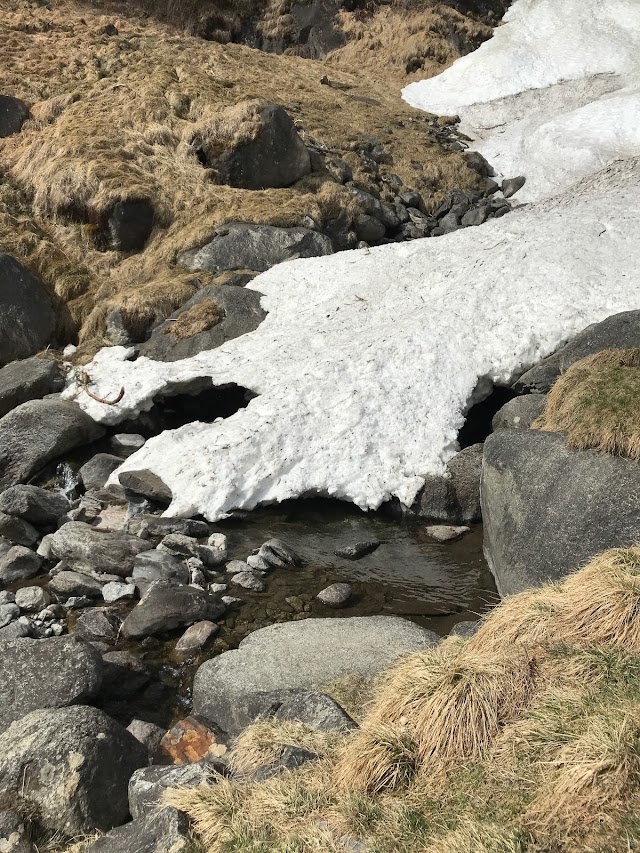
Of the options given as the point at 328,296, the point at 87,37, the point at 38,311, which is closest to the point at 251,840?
the point at 328,296

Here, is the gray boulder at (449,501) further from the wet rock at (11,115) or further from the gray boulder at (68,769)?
the wet rock at (11,115)

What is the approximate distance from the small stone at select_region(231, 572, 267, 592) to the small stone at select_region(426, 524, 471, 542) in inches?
123

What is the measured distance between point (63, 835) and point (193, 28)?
138ft

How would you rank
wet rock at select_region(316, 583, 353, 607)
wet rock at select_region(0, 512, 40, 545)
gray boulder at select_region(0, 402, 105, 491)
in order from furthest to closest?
gray boulder at select_region(0, 402, 105, 491) → wet rock at select_region(0, 512, 40, 545) → wet rock at select_region(316, 583, 353, 607)

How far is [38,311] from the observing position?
769 inches

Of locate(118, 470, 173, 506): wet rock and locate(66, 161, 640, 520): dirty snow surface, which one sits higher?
locate(66, 161, 640, 520): dirty snow surface

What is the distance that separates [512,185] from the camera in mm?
26859

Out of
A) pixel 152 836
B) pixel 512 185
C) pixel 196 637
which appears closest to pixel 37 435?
pixel 196 637

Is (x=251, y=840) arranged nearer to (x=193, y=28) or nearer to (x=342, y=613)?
(x=342, y=613)

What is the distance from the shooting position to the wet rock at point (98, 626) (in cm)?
906

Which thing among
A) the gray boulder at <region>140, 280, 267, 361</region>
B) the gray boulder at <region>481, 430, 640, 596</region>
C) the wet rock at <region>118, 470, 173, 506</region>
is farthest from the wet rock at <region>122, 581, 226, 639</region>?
the gray boulder at <region>140, 280, 267, 361</region>

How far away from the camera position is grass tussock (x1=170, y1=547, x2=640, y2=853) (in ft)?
14.4

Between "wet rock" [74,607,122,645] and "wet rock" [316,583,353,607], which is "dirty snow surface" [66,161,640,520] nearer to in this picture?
"wet rock" [316,583,353,607]

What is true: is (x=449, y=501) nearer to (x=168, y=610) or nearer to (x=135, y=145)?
(x=168, y=610)
